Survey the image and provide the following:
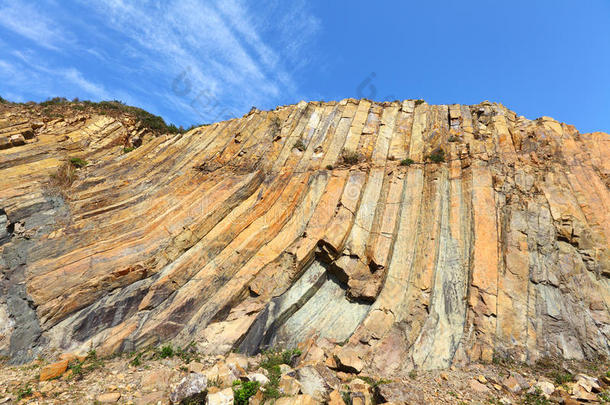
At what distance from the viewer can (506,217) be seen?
591 inches

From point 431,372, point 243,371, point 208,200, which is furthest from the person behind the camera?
point 208,200

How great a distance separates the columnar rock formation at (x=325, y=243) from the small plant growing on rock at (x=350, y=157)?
98mm

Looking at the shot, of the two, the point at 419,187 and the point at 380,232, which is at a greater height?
the point at 419,187

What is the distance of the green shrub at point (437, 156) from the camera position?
59.4 ft

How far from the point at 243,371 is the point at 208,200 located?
9423 mm

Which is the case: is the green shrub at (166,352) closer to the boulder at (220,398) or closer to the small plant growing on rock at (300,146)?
the boulder at (220,398)

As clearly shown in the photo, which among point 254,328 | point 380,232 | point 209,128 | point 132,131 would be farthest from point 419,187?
point 132,131

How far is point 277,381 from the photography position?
977cm

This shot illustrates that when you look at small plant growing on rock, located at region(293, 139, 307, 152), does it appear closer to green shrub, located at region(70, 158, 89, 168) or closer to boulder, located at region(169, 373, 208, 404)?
green shrub, located at region(70, 158, 89, 168)

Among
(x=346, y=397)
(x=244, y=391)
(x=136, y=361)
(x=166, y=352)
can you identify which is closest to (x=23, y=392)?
(x=136, y=361)

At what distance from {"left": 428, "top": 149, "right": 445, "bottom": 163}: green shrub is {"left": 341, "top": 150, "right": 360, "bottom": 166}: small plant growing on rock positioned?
4491 millimetres

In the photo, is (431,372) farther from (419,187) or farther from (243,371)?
(419,187)

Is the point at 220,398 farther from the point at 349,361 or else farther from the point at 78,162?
the point at 78,162

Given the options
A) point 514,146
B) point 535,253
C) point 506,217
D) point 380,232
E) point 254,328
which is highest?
point 514,146
